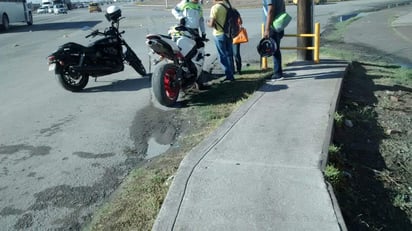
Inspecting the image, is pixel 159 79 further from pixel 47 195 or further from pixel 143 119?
pixel 47 195

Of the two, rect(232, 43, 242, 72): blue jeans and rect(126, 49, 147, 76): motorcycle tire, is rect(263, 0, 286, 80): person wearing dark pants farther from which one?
rect(126, 49, 147, 76): motorcycle tire

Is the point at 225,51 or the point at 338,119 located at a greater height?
the point at 225,51

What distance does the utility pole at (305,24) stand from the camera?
10.0 meters

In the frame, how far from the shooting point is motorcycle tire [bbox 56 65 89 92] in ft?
29.7

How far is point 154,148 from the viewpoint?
5945mm

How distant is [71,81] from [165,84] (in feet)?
8.84

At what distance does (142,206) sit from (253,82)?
5059mm

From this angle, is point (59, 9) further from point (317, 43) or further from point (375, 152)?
point (375, 152)

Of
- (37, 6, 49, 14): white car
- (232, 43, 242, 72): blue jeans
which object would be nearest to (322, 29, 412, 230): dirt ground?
(232, 43, 242, 72): blue jeans

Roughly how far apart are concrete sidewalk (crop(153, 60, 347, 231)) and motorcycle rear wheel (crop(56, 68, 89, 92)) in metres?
4.12

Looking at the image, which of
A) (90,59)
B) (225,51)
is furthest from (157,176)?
(90,59)

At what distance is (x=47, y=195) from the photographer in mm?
4617

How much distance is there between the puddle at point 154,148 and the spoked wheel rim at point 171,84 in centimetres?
156

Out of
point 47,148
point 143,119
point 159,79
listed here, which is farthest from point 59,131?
point 159,79
